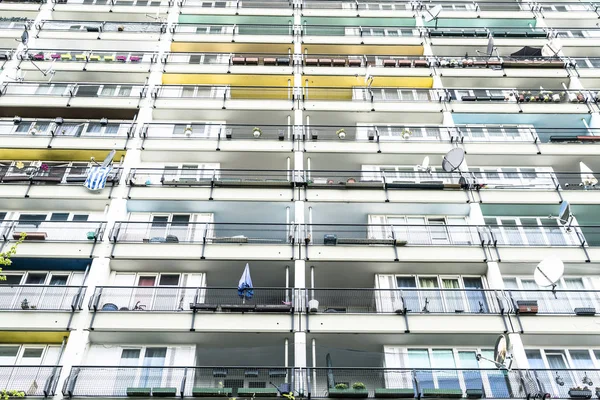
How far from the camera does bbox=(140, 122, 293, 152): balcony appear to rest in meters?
30.0

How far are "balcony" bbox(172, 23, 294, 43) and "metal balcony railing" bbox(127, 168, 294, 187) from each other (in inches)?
435

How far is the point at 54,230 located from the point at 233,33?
57.9ft

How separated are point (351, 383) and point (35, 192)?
16.2 m

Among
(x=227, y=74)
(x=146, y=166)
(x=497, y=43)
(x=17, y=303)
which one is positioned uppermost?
(x=497, y=43)

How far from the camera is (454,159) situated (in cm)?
2820

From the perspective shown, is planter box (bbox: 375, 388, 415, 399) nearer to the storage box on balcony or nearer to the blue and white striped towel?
the storage box on balcony

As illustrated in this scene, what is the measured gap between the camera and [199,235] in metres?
26.3

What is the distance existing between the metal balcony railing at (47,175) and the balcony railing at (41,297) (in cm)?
563

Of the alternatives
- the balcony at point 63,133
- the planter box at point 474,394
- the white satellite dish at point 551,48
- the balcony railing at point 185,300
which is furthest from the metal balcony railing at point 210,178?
the white satellite dish at point 551,48

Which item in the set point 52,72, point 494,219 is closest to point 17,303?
point 52,72

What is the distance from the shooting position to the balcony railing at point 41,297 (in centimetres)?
2270

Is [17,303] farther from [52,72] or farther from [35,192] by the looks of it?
[52,72]

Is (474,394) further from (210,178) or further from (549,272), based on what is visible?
(210,178)

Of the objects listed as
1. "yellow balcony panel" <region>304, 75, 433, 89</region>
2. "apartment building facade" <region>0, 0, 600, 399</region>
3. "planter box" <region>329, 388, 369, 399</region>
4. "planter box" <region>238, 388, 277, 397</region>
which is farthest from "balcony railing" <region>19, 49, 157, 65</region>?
"planter box" <region>329, 388, 369, 399</region>
